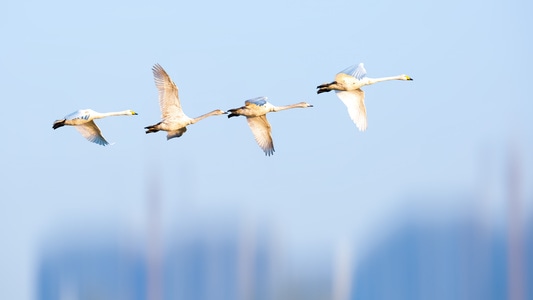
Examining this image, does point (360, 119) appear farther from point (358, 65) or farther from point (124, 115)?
point (124, 115)

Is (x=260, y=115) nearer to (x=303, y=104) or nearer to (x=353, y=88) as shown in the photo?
(x=303, y=104)

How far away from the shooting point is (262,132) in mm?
61719

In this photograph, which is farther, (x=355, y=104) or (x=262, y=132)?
(x=262, y=132)

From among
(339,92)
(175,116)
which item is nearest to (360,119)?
(339,92)

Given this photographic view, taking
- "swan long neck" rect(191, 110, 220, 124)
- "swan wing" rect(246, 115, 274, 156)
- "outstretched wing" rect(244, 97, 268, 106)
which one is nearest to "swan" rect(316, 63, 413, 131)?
"outstretched wing" rect(244, 97, 268, 106)

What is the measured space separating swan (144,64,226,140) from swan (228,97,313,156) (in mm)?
1286

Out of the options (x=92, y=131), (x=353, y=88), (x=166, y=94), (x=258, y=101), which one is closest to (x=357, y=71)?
(x=353, y=88)

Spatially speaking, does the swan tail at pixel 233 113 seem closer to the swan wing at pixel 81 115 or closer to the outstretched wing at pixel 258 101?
the outstretched wing at pixel 258 101

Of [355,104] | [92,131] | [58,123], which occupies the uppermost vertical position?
[355,104]

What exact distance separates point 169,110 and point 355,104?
481cm

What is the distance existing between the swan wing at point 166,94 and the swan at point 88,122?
5.84ft

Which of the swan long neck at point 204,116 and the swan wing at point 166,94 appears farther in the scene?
the swan long neck at point 204,116

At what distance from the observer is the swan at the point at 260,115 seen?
60.1 metres

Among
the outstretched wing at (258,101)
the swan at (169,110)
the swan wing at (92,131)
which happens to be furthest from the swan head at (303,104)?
the swan wing at (92,131)
